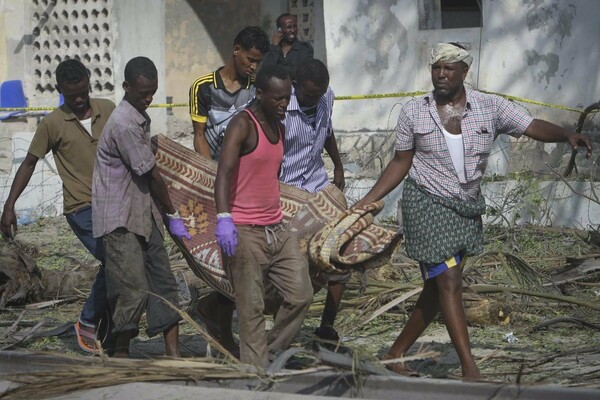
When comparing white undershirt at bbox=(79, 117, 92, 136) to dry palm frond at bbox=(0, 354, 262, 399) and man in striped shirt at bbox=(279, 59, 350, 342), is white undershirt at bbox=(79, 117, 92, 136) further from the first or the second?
Answer: dry palm frond at bbox=(0, 354, 262, 399)

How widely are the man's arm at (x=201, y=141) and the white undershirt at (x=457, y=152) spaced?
5.64 ft

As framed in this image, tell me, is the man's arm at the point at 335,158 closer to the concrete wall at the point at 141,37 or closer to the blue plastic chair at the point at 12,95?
A: the concrete wall at the point at 141,37

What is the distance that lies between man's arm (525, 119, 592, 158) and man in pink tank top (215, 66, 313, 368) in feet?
4.28

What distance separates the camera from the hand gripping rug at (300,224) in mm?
5715

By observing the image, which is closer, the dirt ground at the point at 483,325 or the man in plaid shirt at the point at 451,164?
the man in plaid shirt at the point at 451,164

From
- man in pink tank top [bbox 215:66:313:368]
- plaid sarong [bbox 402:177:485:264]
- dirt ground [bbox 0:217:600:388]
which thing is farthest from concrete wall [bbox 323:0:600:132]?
man in pink tank top [bbox 215:66:313:368]

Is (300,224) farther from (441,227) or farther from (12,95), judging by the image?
(12,95)

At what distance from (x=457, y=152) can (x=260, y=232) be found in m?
1.11

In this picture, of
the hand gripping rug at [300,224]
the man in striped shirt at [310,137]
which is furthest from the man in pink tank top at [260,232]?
the man in striped shirt at [310,137]

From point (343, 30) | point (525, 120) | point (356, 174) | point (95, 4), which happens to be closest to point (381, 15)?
point (343, 30)

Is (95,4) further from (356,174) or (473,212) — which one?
(473,212)

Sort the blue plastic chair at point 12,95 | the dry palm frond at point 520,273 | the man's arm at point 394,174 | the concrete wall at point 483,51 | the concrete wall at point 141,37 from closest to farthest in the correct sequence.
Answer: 1. the man's arm at point 394,174
2. the dry palm frond at point 520,273
3. the concrete wall at point 483,51
4. the concrete wall at point 141,37
5. the blue plastic chair at point 12,95

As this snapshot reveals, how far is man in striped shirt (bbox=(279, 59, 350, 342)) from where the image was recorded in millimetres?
6465

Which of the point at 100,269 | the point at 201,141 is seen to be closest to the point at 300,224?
the point at 201,141
